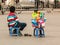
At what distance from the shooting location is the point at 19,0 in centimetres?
3906

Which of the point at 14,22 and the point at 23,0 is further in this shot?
the point at 23,0

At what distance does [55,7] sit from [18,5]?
21.0 ft

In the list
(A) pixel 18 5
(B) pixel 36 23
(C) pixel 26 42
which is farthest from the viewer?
(A) pixel 18 5

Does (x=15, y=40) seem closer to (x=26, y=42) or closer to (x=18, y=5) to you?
(x=26, y=42)

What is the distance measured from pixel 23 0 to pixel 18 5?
3.24 m

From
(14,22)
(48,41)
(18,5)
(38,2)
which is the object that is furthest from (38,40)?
(38,2)

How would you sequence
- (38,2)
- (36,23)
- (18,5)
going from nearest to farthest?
(36,23), (18,5), (38,2)

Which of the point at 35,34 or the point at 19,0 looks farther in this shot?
the point at 19,0

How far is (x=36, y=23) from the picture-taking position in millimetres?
14633

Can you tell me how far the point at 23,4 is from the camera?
125 ft

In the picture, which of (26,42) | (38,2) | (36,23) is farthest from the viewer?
(38,2)

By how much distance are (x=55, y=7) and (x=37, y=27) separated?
26.2 meters

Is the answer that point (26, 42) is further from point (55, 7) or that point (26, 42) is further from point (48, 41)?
point (55, 7)

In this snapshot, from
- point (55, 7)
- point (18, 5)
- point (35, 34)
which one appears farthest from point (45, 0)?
point (35, 34)
